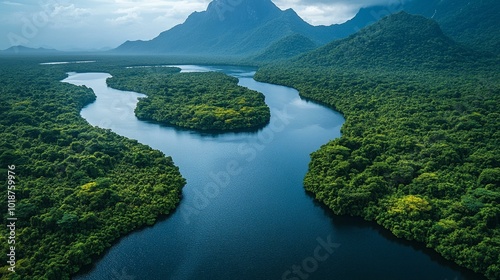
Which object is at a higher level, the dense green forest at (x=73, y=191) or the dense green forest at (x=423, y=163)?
the dense green forest at (x=423, y=163)

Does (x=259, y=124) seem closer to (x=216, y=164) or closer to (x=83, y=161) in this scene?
(x=216, y=164)

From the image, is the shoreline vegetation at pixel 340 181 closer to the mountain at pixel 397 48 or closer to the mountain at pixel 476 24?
the mountain at pixel 397 48

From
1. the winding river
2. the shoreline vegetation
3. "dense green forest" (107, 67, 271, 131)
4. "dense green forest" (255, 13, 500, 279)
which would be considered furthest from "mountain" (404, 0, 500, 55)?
the winding river

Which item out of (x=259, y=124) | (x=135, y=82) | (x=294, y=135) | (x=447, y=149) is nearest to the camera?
(x=447, y=149)

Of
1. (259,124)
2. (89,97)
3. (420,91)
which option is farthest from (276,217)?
(89,97)

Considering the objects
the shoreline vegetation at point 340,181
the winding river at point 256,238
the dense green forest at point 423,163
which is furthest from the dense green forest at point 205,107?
the dense green forest at point 423,163

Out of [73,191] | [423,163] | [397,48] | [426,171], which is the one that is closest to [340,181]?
[426,171]

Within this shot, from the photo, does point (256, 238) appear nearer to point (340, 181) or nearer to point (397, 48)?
point (340, 181)
